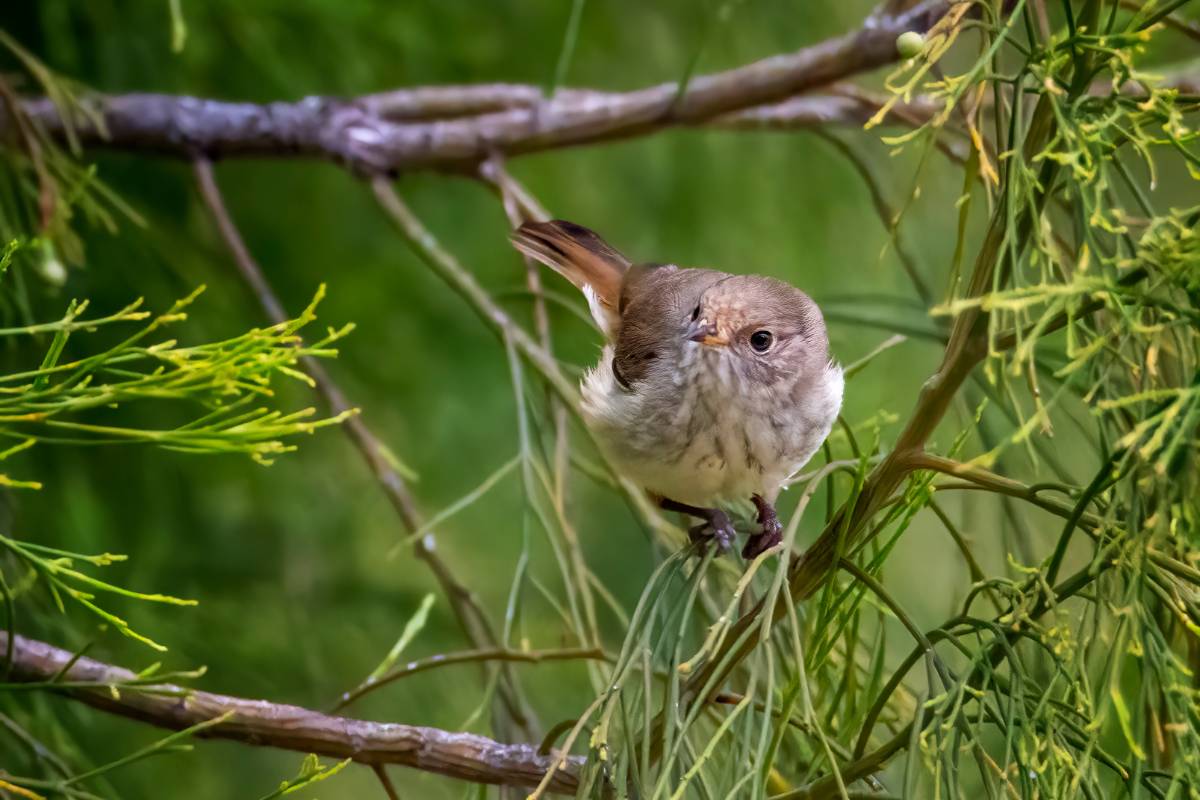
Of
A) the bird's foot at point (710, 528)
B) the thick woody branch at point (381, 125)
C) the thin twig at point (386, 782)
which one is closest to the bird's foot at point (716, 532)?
the bird's foot at point (710, 528)

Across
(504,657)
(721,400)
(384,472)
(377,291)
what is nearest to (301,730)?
(504,657)

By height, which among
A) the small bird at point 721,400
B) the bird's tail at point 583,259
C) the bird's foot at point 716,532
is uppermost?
the bird's tail at point 583,259

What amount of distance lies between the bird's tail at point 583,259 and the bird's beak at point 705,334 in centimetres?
50

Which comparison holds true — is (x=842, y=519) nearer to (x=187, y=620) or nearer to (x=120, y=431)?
(x=120, y=431)

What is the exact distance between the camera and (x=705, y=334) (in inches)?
85.2

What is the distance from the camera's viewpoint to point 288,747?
1.75 m

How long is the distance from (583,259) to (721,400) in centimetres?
67

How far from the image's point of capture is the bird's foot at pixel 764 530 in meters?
2.23

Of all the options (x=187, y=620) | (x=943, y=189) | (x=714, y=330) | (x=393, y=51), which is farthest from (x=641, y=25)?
(x=187, y=620)

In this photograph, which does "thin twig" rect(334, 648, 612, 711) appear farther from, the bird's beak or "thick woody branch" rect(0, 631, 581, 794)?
the bird's beak

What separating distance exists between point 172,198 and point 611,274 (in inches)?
45.5

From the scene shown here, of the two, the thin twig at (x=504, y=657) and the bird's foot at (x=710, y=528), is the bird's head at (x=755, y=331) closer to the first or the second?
the bird's foot at (x=710, y=528)

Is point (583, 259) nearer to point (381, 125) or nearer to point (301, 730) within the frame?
point (381, 125)

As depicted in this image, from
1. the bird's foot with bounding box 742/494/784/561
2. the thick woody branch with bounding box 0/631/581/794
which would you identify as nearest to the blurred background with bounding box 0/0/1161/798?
the bird's foot with bounding box 742/494/784/561
